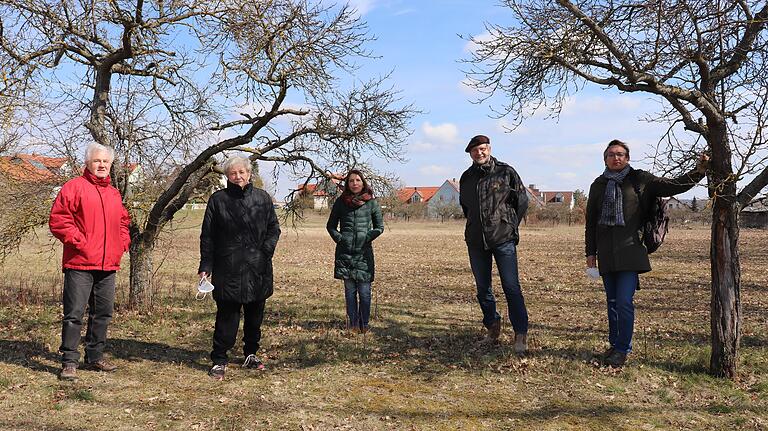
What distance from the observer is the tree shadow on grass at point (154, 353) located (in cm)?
555

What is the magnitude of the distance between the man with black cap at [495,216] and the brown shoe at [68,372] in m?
3.59

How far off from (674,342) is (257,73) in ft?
18.1

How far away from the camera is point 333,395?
460 cm

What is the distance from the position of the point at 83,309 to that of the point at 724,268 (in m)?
5.37

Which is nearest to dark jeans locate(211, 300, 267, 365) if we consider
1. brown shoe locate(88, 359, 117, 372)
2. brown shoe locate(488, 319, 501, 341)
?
brown shoe locate(88, 359, 117, 372)

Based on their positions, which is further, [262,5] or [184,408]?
[262,5]

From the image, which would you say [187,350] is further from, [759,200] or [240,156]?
[759,200]

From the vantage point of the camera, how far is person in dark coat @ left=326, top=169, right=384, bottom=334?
6.51 metres

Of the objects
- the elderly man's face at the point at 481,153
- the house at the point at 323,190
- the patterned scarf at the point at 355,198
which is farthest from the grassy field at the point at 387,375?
the elderly man's face at the point at 481,153

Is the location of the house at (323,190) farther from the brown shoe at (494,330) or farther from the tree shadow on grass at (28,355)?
the tree shadow on grass at (28,355)

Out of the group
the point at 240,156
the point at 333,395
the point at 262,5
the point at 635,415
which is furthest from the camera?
the point at 262,5

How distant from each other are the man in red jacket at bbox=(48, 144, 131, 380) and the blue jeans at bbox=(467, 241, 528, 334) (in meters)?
3.29

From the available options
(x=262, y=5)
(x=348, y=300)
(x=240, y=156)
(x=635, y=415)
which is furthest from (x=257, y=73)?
(x=635, y=415)

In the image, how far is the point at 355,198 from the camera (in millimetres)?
6535
